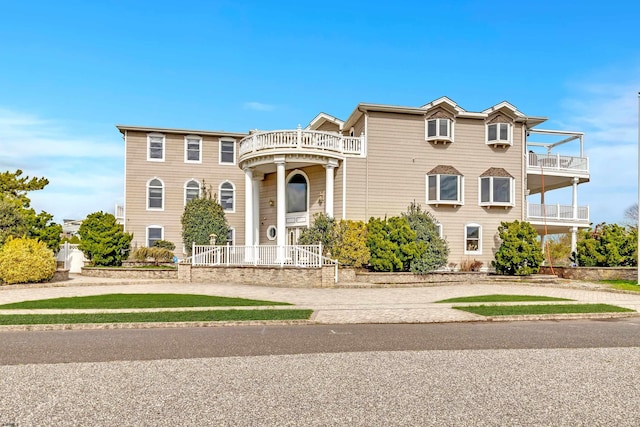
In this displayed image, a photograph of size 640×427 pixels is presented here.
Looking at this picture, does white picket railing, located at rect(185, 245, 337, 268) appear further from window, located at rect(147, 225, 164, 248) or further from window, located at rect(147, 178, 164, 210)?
window, located at rect(147, 178, 164, 210)

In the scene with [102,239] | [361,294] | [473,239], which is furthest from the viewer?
[473,239]

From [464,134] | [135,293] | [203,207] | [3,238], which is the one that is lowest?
[135,293]

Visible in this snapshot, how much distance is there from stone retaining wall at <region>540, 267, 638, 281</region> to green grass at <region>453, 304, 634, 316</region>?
1118 centimetres

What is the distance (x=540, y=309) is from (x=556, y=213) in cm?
1780

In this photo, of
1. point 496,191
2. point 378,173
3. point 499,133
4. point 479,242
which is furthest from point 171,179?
point 499,133

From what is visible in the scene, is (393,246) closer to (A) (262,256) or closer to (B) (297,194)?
(A) (262,256)

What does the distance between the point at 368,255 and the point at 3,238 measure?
17.6 metres

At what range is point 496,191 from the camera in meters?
27.5

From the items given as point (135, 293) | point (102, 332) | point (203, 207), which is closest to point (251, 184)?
point (203, 207)

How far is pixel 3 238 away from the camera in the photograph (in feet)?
78.1

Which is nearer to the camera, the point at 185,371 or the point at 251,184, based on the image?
the point at 185,371

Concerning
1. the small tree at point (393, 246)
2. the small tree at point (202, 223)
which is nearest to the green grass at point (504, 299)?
the small tree at point (393, 246)

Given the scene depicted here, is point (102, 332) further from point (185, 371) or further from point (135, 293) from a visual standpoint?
point (135, 293)

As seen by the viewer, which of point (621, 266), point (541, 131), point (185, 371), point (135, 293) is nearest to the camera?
Answer: point (185, 371)
